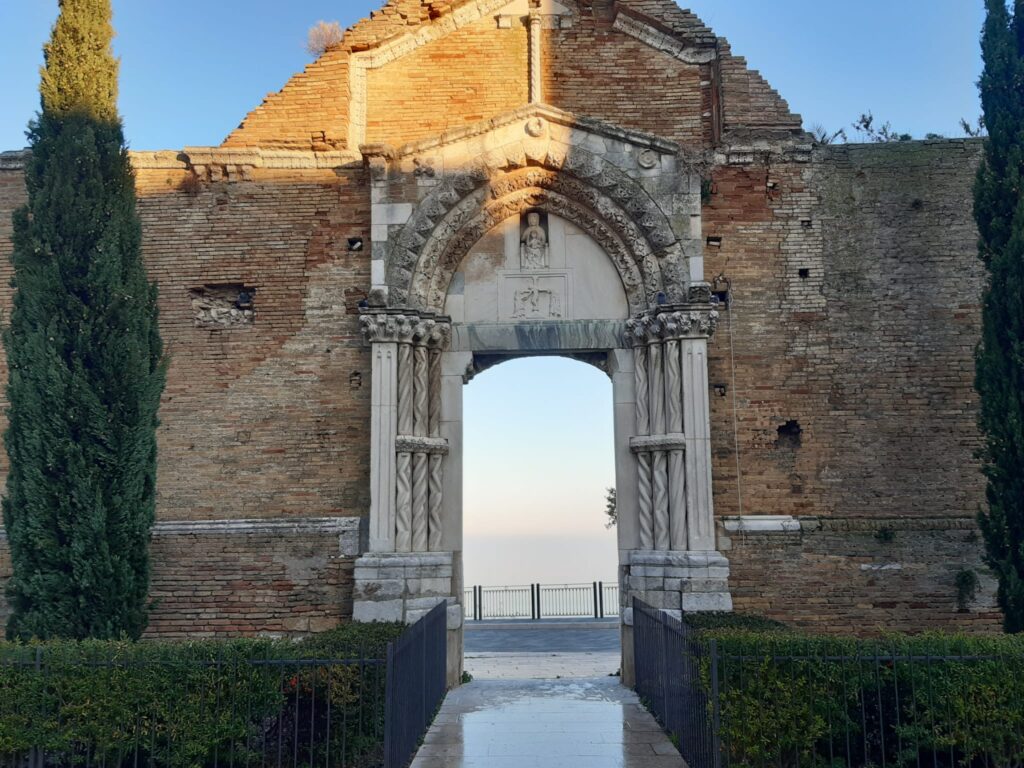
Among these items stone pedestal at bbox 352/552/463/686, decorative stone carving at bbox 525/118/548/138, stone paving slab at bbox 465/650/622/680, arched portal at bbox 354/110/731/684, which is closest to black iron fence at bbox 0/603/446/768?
stone pedestal at bbox 352/552/463/686

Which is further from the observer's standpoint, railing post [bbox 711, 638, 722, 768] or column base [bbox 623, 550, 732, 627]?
column base [bbox 623, 550, 732, 627]

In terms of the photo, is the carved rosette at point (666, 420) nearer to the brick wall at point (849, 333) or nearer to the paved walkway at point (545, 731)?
the brick wall at point (849, 333)

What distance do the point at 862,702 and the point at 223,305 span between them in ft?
30.0

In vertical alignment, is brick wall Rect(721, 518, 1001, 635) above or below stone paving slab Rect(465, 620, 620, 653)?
above

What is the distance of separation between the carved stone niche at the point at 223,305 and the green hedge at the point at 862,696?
800cm

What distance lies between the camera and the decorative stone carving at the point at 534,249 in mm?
12539

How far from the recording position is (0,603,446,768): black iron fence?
22.5 feet

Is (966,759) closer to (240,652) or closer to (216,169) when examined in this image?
(240,652)

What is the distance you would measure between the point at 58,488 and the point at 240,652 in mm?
3531

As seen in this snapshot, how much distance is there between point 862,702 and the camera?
270 inches

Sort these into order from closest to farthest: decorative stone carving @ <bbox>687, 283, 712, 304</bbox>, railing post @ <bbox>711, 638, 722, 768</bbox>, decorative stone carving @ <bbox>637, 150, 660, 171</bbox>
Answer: railing post @ <bbox>711, 638, 722, 768</bbox>
decorative stone carving @ <bbox>687, 283, 712, 304</bbox>
decorative stone carving @ <bbox>637, 150, 660, 171</bbox>

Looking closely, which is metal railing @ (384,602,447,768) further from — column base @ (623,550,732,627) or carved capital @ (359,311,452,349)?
carved capital @ (359,311,452,349)

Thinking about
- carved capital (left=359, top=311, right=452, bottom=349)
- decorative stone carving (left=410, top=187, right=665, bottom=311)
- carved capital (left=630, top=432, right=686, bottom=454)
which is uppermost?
decorative stone carving (left=410, top=187, right=665, bottom=311)

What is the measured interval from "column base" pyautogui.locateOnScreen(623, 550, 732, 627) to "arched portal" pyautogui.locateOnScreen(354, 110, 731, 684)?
0.02m
